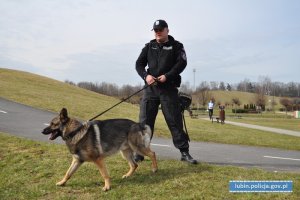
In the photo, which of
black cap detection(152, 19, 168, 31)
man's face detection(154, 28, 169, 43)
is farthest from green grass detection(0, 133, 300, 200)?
black cap detection(152, 19, 168, 31)

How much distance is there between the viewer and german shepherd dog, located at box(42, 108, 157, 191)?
227 inches

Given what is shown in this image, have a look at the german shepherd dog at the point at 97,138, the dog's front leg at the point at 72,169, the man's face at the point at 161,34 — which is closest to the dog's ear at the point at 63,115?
the german shepherd dog at the point at 97,138

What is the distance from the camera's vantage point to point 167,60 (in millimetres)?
6906

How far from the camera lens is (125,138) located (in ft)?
20.2

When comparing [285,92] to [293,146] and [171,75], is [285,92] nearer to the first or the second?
[293,146]

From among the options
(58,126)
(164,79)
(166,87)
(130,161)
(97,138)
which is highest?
(164,79)

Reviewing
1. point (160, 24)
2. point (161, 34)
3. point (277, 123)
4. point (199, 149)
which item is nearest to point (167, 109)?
point (161, 34)

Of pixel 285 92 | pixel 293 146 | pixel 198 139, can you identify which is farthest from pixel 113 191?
pixel 285 92

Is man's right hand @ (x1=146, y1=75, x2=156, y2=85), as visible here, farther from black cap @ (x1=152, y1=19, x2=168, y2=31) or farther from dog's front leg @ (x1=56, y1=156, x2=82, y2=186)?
dog's front leg @ (x1=56, y1=156, x2=82, y2=186)

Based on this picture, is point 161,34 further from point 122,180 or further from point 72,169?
point 72,169

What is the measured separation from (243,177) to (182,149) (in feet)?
4.73

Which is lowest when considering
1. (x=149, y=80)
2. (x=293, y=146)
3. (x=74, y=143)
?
(x=293, y=146)

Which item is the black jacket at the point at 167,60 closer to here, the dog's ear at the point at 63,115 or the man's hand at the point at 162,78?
the man's hand at the point at 162,78

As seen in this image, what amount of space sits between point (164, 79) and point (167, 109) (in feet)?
2.05
